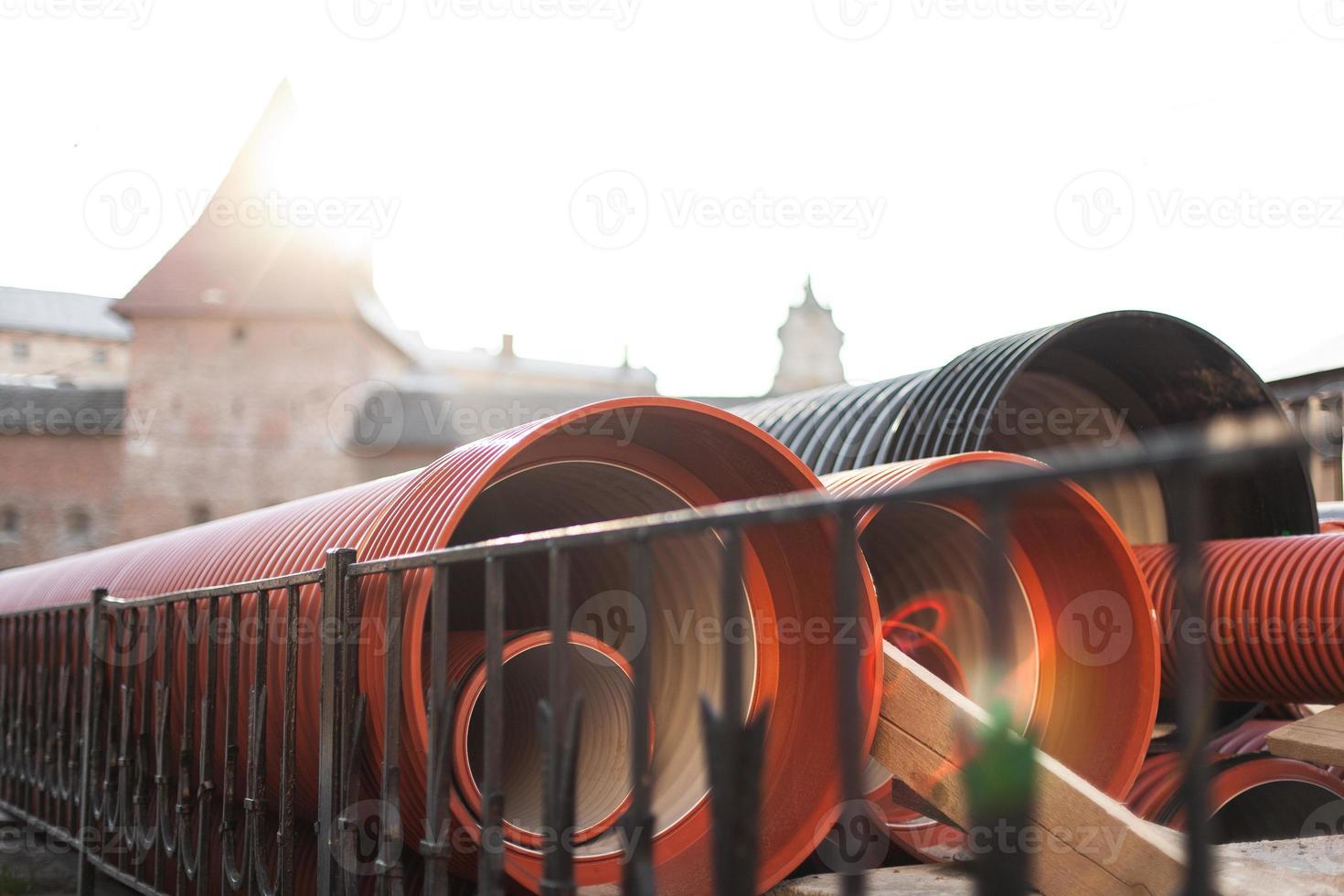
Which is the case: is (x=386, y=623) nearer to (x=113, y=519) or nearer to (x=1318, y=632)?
(x=1318, y=632)

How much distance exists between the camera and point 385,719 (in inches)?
119

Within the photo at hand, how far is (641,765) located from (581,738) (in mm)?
2588

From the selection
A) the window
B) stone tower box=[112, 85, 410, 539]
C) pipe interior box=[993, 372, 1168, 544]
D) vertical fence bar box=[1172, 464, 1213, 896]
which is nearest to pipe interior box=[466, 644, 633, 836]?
vertical fence bar box=[1172, 464, 1213, 896]

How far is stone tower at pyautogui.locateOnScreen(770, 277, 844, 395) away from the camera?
6037 cm

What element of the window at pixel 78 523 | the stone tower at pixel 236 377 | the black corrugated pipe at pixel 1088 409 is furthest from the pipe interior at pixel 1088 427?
the window at pixel 78 523

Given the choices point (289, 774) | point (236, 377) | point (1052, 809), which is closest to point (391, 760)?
point (289, 774)

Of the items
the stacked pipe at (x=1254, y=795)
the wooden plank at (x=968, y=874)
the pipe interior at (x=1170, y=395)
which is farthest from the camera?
the pipe interior at (x=1170, y=395)

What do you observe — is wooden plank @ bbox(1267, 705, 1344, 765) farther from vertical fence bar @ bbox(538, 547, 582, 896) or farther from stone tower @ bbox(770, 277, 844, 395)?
stone tower @ bbox(770, 277, 844, 395)

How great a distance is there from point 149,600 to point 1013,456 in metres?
3.85

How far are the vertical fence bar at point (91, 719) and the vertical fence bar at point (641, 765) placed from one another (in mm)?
4198

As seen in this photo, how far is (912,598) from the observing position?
19.1ft

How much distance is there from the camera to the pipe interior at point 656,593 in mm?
4309

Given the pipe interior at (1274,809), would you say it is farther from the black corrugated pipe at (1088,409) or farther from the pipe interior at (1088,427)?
the pipe interior at (1088,427)

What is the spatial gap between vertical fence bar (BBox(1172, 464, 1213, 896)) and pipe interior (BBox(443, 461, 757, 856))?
2.75m
